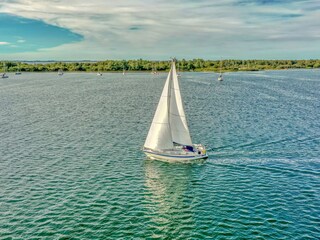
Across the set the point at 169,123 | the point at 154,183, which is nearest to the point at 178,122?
the point at 169,123

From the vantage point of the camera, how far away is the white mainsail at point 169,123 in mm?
53844

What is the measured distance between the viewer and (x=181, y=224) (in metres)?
36.3

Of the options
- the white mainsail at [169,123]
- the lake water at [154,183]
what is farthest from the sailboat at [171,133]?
the lake water at [154,183]

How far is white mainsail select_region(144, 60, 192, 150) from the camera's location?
177ft

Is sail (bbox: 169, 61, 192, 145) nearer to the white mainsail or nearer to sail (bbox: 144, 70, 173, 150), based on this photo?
the white mainsail

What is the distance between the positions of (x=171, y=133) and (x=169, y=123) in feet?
6.59

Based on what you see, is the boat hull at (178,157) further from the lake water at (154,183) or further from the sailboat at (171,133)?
the lake water at (154,183)

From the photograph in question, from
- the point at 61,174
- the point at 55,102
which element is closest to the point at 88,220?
the point at 61,174

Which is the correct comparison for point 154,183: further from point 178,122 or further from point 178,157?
point 178,122

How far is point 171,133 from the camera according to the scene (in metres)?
55.9

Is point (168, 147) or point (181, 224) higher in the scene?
point (168, 147)

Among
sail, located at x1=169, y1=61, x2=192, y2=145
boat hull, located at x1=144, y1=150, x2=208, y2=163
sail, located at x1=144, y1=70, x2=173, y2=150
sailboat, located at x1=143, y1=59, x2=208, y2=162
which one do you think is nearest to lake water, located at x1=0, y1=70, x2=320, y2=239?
boat hull, located at x1=144, y1=150, x2=208, y2=163

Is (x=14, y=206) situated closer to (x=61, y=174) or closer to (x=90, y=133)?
(x=61, y=174)

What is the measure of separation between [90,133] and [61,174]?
25.1 metres
